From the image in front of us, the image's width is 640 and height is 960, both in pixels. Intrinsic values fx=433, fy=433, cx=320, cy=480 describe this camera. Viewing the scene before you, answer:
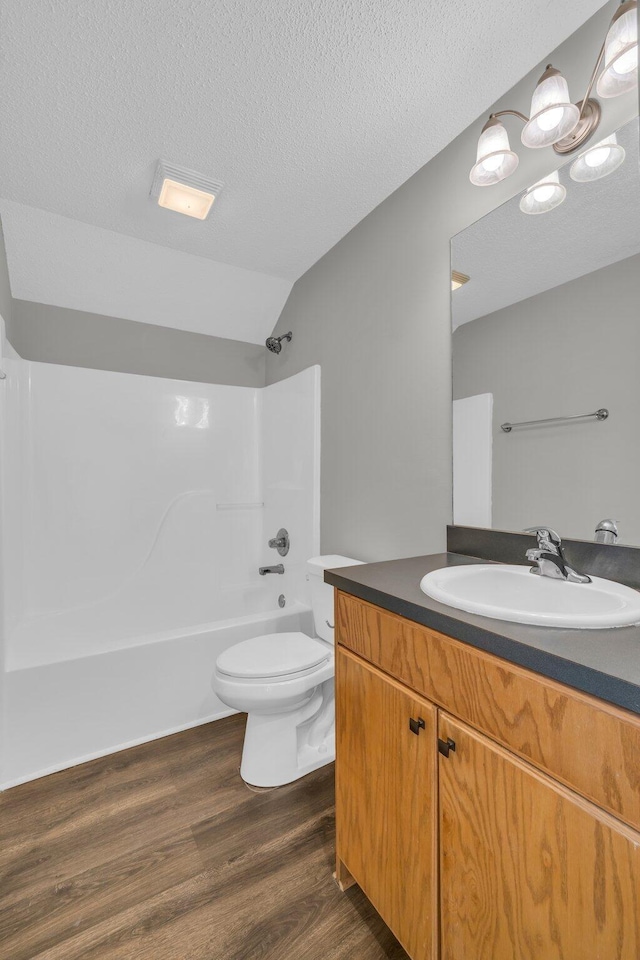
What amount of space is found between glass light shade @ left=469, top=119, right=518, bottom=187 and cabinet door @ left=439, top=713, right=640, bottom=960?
1.48 m

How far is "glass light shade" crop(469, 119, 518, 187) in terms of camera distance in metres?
1.24

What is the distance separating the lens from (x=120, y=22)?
45.7 inches

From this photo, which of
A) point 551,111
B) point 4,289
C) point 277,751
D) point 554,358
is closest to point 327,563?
point 277,751

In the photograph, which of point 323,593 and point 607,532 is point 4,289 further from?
point 607,532

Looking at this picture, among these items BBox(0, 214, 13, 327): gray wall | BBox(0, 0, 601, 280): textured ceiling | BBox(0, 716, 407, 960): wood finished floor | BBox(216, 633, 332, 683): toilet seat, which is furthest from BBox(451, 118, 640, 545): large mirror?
BBox(0, 214, 13, 327): gray wall

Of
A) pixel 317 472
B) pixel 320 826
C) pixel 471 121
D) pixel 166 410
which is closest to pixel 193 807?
pixel 320 826

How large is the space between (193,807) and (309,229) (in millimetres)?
2476

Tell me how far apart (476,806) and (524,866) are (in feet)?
0.33

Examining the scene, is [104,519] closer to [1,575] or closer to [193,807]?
[1,575]

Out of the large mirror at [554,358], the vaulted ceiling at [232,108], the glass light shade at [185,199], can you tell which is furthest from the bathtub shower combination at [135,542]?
the large mirror at [554,358]

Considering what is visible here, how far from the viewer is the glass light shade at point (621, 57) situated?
3.16 ft

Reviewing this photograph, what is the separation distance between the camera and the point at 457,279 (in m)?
1.51

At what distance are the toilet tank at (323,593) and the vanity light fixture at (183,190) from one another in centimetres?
165

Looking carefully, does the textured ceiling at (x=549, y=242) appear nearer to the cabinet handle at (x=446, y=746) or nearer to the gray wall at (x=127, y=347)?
the cabinet handle at (x=446, y=746)
